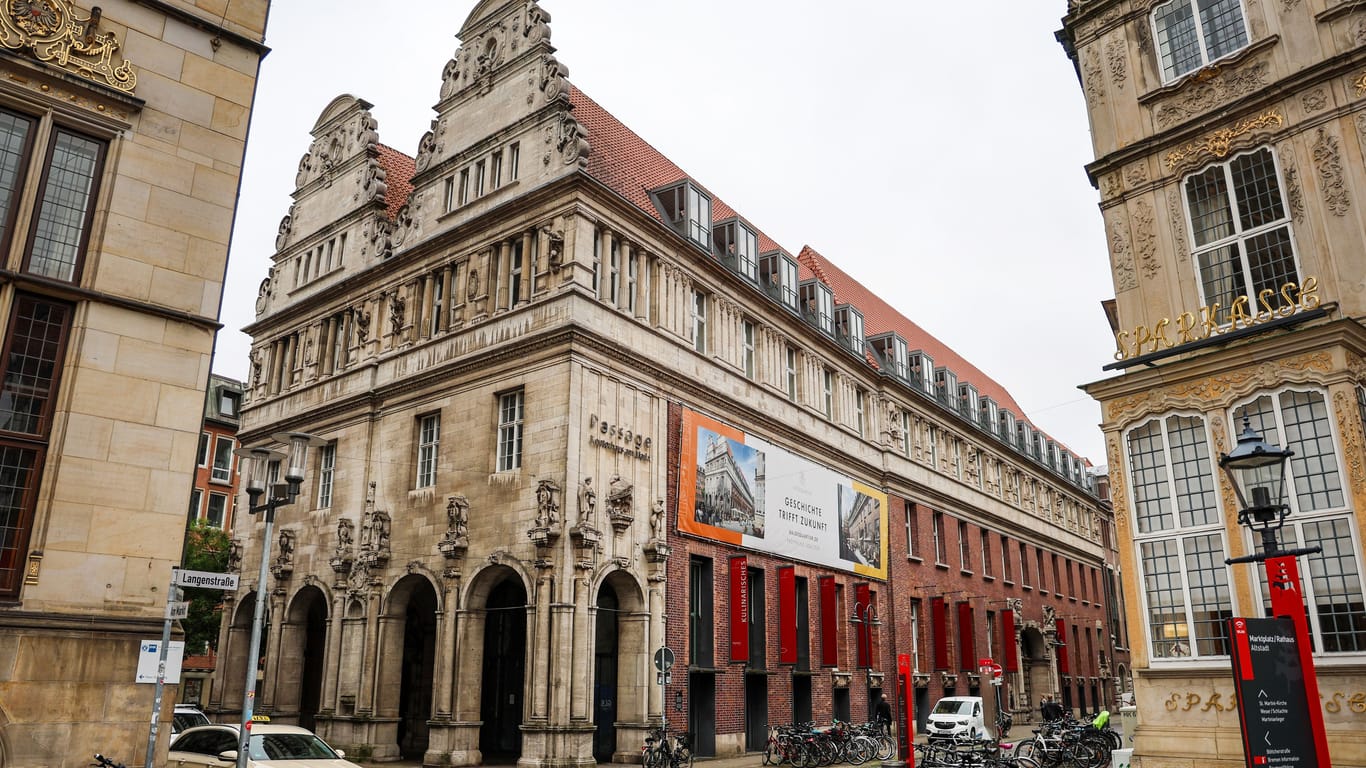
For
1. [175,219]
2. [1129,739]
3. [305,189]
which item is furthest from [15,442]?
[305,189]

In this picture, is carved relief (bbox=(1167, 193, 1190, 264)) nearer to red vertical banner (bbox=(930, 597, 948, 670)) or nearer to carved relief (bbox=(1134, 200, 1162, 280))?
carved relief (bbox=(1134, 200, 1162, 280))

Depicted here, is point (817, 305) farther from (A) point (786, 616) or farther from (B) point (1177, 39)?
(B) point (1177, 39)

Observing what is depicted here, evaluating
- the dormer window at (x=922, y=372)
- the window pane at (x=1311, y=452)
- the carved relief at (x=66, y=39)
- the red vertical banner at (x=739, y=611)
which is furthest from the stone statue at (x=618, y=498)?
the dormer window at (x=922, y=372)

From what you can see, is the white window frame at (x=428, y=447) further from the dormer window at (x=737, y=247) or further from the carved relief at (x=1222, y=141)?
the carved relief at (x=1222, y=141)

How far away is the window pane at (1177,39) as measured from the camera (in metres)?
17.1

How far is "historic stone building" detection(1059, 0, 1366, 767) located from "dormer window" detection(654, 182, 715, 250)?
593 inches

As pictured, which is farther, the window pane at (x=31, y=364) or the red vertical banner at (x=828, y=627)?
the red vertical banner at (x=828, y=627)

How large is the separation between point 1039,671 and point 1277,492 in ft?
148

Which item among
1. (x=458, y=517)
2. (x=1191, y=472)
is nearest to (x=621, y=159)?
(x=458, y=517)

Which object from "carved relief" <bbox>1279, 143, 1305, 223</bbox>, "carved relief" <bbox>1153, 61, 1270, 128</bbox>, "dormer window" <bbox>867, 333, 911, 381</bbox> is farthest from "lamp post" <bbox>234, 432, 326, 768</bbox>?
"dormer window" <bbox>867, 333, 911, 381</bbox>

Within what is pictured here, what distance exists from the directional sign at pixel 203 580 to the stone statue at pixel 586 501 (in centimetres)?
1109

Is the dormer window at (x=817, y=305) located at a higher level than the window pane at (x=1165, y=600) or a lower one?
higher

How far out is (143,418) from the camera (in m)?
13.2

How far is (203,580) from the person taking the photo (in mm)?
12812
